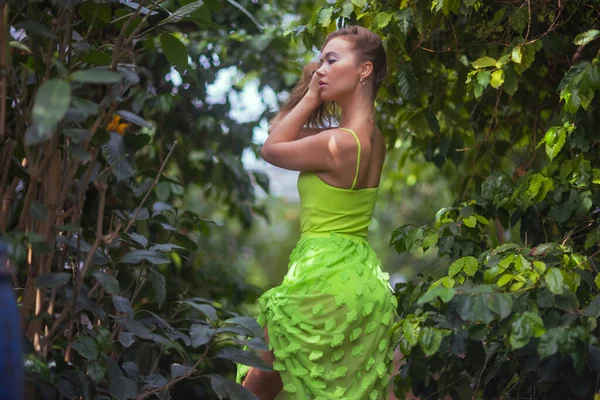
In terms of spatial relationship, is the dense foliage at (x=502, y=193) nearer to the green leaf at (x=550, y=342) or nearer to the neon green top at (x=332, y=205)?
the green leaf at (x=550, y=342)

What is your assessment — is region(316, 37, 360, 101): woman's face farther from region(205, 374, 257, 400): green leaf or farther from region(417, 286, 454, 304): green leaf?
region(205, 374, 257, 400): green leaf

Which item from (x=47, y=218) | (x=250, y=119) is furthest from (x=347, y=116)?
(x=250, y=119)

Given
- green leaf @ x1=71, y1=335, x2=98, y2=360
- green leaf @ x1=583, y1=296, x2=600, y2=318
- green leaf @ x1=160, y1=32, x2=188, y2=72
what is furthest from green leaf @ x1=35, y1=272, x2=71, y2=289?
green leaf @ x1=583, y1=296, x2=600, y2=318

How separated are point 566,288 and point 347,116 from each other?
3.11ft

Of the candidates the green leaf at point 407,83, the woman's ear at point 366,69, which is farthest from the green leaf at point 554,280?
the green leaf at point 407,83

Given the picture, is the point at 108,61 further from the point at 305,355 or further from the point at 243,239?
the point at 243,239

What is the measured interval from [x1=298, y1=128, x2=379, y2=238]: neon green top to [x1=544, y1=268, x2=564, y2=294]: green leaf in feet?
2.35

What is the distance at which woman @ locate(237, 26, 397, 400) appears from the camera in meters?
2.60

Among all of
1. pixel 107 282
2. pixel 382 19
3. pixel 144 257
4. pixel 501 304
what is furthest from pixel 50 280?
pixel 382 19

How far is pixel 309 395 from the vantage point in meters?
2.63

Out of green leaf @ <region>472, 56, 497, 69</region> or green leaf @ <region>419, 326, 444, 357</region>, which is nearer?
green leaf @ <region>419, 326, 444, 357</region>

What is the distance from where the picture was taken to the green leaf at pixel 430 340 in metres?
2.29

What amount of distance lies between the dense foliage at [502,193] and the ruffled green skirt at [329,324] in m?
0.13

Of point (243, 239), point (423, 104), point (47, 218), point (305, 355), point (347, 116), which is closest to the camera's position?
point (47, 218)
